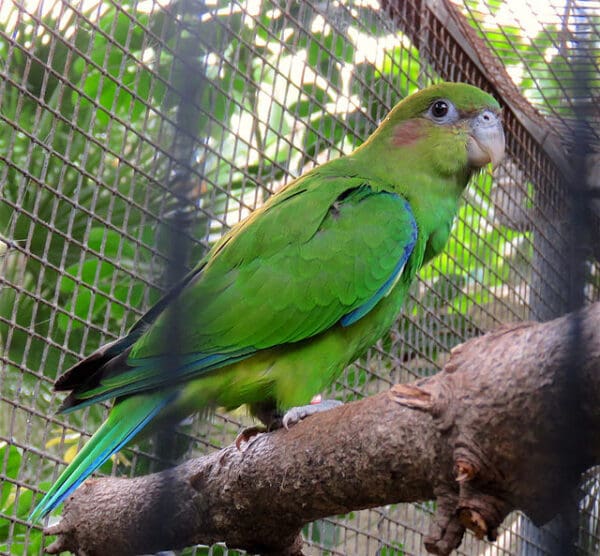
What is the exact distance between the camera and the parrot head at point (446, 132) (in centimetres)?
253

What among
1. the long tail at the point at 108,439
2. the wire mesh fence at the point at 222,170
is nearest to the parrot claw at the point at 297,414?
the long tail at the point at 108,439

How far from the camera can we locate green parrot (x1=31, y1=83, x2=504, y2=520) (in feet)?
6.31

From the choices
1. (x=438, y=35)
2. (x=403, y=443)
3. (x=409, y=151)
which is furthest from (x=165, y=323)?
(x=438, y=35)

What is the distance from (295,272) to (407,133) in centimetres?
68

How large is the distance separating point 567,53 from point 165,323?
1828 mm

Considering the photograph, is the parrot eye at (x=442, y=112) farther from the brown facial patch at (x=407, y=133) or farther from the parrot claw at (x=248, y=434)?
the parrot claw at (x=248, y=434)

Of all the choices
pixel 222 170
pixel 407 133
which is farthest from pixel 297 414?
pixel 222 170

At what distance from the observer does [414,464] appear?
1.39m

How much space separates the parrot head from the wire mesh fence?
0.34 metres

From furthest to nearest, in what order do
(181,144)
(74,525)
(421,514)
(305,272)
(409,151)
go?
1. (421,514)
2. (409,151)
3. (305,272)
4. (74,525)
5. (181,144)

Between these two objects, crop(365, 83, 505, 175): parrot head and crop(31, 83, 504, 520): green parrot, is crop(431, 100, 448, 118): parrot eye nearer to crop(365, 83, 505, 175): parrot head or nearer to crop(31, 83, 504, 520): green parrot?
crop(365, 83, 505, 175): parrot head

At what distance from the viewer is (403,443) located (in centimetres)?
140

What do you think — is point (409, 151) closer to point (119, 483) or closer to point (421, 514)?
point (119, 483)

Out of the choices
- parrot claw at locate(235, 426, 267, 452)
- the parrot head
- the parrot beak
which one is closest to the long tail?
parrot claw at locate(235, 426, 267, 452)
